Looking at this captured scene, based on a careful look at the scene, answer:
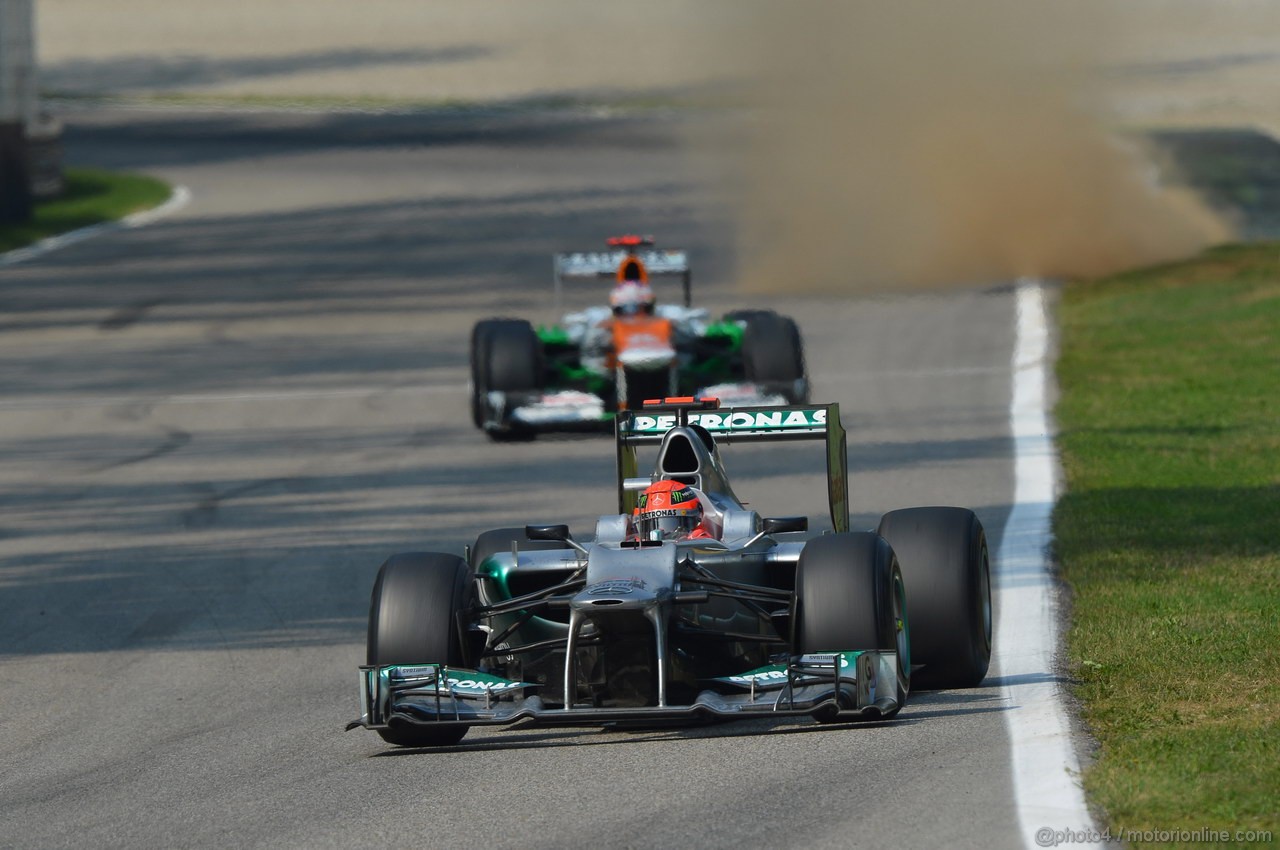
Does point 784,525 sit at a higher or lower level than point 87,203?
lower

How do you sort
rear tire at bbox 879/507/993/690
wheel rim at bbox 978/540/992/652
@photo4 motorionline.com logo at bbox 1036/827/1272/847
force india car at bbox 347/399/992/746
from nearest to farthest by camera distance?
@photo4 motorionline.com logo at bbox 1036/827/1272/847
force india car at bbox 347/399/992/746
rear tire at bbox 879/507/993/690
wheel rim at bbox 978/540/992/652

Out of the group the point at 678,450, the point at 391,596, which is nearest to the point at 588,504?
the point at 678,450

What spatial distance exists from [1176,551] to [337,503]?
263 inches

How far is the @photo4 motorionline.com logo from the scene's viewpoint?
672 centimetres

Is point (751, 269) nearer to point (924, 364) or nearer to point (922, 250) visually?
point (922, 250)

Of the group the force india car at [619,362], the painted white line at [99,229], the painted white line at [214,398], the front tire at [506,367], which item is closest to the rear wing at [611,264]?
the force india car at [619,362]

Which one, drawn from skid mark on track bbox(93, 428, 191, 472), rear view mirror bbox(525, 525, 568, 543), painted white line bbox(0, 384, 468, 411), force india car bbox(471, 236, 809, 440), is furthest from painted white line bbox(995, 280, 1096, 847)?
skid mark on track bbox(93, 428, 191, 472)

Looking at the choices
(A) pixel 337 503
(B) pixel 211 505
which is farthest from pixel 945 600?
(B) pixel 211 505

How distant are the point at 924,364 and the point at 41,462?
9413 millimetres

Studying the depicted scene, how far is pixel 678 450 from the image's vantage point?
10.3 m

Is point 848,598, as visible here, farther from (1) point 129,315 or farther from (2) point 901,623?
(1) point 129,315

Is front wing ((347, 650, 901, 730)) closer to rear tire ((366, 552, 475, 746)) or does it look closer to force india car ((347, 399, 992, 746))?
force india car ((347, 399, 992, 746))

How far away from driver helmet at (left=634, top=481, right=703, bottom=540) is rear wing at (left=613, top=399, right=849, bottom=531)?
0.56m

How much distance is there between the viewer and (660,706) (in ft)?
28.0
